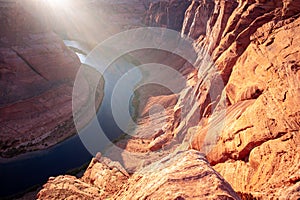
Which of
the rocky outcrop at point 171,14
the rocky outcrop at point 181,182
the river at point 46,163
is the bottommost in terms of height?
the river at point 46,163

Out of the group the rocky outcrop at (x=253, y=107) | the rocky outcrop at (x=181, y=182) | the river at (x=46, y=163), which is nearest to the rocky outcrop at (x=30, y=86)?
the river at (x=46, y=163)

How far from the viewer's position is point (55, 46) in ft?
148

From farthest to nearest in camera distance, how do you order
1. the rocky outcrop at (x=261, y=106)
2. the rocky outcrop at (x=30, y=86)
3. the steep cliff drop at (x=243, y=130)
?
1. the rocky outcrop at (x=30, y=86)
2. the rocky outcrop at (x=261, y=106)
3. the steep cliff drop at (x=243, y=130)

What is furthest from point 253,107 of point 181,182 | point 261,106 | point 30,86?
point 30,86

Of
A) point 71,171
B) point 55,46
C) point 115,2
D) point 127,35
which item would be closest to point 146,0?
point 115,2

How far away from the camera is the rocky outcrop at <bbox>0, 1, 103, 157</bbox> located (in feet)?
114

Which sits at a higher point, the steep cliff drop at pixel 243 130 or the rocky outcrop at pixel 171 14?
the rocky outcrop at pixel 171 14

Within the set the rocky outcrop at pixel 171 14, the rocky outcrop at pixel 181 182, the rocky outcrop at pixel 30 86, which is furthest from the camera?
the rocky outcrop at pixel 171 14

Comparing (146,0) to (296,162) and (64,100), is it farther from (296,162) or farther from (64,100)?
(296,162)

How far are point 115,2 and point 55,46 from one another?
5661 centimetres

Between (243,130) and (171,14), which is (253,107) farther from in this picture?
(171,14)

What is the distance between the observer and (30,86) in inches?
1592

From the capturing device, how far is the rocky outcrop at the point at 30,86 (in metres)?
34.8

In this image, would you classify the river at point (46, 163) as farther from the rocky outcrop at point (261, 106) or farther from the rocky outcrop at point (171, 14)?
the rocky outcrop at point (171, 14)
